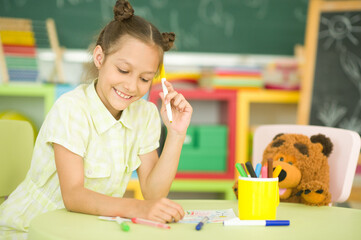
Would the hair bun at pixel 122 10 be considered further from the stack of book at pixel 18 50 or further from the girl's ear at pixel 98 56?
the stack of book at pixel 18 50

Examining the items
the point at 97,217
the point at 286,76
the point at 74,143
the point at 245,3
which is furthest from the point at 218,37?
the point at 97,217

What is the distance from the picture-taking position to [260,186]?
2.94ft

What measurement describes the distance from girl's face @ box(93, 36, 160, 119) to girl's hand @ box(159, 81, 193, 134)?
0.07m

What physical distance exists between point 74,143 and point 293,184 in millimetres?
581

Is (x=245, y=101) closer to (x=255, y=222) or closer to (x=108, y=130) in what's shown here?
(x=108, y=130)

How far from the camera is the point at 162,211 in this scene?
844mm

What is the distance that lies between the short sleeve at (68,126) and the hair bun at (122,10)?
260 mm

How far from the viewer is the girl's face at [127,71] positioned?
3.81ft

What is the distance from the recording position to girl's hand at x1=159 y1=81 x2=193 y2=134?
3.86 ft

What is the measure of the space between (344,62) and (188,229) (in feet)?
6.62

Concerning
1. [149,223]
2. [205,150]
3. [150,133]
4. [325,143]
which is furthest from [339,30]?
[149,223]

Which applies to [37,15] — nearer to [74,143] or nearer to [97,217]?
[74,143]

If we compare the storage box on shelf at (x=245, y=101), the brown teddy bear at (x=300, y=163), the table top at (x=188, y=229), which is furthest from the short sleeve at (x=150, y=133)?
the storage box on shelf at (x=245, y=101)

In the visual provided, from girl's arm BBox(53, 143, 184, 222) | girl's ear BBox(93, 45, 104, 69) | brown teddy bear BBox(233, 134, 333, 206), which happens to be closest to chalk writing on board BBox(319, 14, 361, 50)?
brown teddy bear BBox(233, 134, 333, 206)
